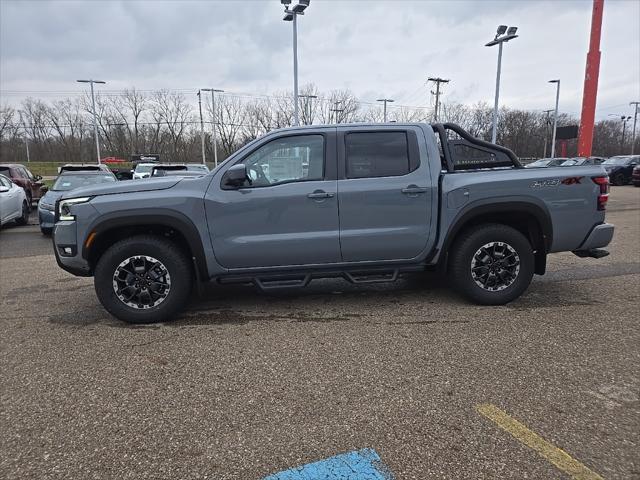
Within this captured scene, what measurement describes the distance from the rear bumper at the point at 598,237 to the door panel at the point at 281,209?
271 centimetres

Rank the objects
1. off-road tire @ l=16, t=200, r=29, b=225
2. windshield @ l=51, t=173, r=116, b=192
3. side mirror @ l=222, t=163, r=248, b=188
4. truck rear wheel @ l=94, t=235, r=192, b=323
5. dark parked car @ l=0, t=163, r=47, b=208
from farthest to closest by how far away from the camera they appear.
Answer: dark parked car @ l=0, t=163, r=47, b=208 < off-road tire @ l=16, t=200, r=29, b=225 < windshield @ l=51, t=173, r=116, b=192 < truck rear wheel @ l=94, t=235, r=192, b=323 < side mirror @ l=222, t=163, r=248, b=188

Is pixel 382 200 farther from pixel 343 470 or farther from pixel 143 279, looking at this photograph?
pixel 343 470

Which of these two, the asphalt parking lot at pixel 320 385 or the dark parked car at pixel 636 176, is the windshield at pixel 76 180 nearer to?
the asphalt parking lot at pixel 320 385

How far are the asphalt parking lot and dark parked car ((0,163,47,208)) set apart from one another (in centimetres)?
1173

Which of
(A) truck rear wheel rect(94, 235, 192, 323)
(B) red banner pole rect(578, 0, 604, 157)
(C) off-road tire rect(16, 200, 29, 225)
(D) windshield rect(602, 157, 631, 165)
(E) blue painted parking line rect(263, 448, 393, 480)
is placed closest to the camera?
(E) blue painted parking line rect(263, 448, 393, 480)

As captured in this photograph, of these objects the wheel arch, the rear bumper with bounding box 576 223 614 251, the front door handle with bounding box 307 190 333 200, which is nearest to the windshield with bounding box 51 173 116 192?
the front door handle with bounding box 307 190 333 200

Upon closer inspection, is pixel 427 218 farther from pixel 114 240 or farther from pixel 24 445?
pixel 24 445

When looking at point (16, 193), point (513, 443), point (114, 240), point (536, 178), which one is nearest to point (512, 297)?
point (536, 178)

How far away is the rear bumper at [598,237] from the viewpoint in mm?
4773

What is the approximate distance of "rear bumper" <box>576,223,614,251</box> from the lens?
4.77 meters

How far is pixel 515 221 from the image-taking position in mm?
4934

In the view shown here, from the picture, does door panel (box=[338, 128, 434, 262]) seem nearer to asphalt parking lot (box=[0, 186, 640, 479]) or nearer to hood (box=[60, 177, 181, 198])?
asphalt parking lot (box=[0, 186, 640, 479])

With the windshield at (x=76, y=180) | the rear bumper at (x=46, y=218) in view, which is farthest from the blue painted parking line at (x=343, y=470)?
the windshield at (x=76, y=180)

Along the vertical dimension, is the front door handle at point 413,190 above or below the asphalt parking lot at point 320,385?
above
